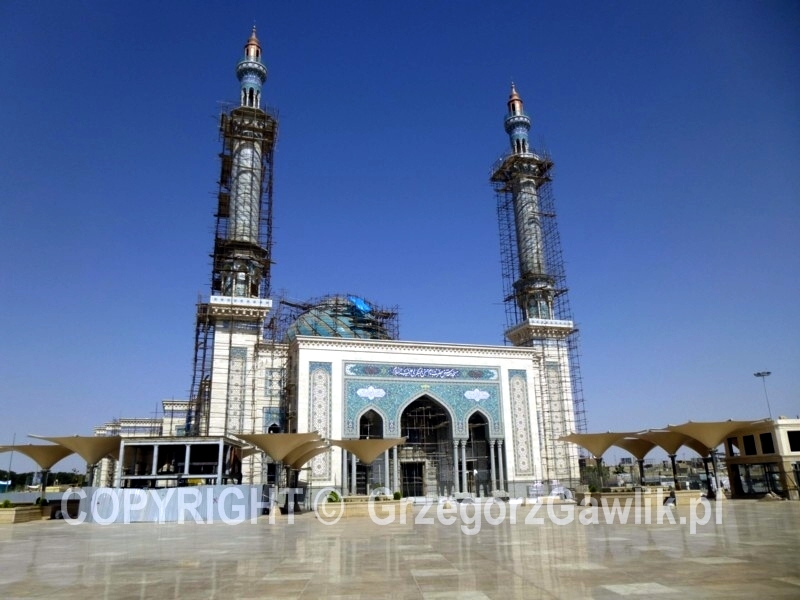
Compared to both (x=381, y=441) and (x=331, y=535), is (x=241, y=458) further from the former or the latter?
(x=331, y=535)

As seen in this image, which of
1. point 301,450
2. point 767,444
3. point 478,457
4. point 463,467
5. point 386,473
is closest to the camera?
point 301,450

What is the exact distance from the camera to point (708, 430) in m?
24.8

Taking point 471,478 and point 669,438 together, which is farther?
point 471,478

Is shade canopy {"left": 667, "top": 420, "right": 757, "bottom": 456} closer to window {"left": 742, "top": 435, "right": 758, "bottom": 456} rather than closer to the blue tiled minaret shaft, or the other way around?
window {"left": 742, "top": 435, "right": 758, "bottom": 456}

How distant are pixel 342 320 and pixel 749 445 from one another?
900 inches

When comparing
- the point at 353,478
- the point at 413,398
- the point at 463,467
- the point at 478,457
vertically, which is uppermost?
the point at 413,398

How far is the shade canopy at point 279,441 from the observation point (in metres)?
23.2

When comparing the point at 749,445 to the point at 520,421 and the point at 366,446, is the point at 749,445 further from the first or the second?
the point at 366,446

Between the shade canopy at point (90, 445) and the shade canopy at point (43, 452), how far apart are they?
7.21 ft

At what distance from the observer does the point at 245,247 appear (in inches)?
1237

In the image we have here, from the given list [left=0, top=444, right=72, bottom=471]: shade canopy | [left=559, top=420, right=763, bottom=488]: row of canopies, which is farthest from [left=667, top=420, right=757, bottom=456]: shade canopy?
[left=0, top=444, right=72, bottom=471]: shade canopy

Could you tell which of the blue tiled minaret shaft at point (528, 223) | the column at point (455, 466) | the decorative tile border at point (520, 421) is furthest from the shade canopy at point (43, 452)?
the blue tiled minaret shaft at point (528, 223)

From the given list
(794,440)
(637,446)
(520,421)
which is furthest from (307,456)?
(794,440)

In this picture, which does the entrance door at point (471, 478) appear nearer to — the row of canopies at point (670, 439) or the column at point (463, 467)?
the column at point (463, 467)
